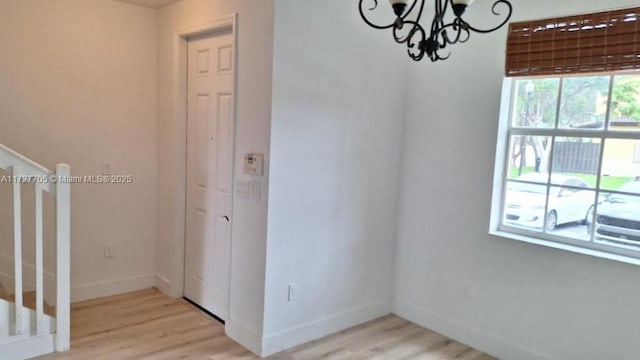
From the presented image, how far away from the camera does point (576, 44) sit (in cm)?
281

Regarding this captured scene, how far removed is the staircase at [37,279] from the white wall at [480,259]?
2.53 meters

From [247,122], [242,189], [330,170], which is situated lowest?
[242,189]

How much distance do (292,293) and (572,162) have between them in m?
2.07

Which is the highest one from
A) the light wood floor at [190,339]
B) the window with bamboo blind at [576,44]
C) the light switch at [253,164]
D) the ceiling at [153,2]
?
the ceiling at [153,2]

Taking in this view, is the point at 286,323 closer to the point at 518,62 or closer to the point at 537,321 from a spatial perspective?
the point at 537,321

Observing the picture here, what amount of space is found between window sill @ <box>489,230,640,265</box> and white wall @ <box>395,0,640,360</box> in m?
0.03

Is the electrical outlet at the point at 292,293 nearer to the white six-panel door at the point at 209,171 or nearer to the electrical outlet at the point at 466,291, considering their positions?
the white six-panel door at the point at 209,171

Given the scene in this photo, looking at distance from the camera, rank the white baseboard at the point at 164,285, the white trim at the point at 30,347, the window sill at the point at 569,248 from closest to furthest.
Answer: the window sill at the point at 569,248 → the white trim at the point at 30,347 → the white baseboard at the point at 164,285

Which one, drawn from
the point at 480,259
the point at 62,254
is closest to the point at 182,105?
the point at 62,254

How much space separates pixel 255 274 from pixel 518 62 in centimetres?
227

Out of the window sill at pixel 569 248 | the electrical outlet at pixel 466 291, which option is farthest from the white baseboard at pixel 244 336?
the window sill at pixel 569 248

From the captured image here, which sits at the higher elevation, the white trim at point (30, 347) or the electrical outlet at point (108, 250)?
the electrical outlet at point (108, 250)

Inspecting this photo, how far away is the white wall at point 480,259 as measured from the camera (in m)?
2.83

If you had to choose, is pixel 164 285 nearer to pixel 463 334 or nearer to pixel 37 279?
pixel 37 279
